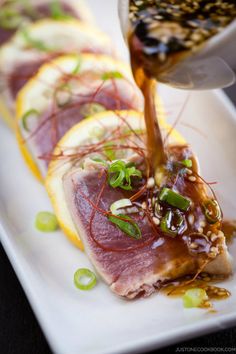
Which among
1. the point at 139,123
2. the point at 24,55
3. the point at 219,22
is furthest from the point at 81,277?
the point at 24,55

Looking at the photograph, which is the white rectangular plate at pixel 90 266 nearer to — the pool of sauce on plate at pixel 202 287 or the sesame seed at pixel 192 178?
the pool of sauce on plate at pixel 202 287

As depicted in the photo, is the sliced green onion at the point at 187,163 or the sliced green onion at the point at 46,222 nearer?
the sliced green onion at the point at 187,163

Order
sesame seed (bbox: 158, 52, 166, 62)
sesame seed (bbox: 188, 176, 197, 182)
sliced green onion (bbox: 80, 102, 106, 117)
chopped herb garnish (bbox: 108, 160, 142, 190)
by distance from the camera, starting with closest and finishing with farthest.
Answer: sesame seed (bbox: 158, 52, 166, 62) < chopped herb garnish (bbox: 108, 160, 142, 190) < sesame seed (bbox: 188, 176, 197, 182) < sliced green onion (bbox: 80, 102, 106, 117)

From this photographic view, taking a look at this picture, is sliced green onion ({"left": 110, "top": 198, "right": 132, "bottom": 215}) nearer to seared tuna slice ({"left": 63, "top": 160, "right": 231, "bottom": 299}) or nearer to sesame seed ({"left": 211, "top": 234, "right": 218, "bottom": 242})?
seared tuna slice ({"left": 63, "top": 160, "right": 231, "bottom": 299})

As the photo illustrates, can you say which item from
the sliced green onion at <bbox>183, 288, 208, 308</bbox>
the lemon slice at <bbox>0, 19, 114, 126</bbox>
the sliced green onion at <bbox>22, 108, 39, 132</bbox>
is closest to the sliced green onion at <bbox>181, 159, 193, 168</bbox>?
the sliced green onion at <bbox>183, 288, 208, 308</bbox>

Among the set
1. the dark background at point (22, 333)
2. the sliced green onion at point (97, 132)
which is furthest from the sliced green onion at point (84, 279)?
the sliced green onion at point (97, 132)
